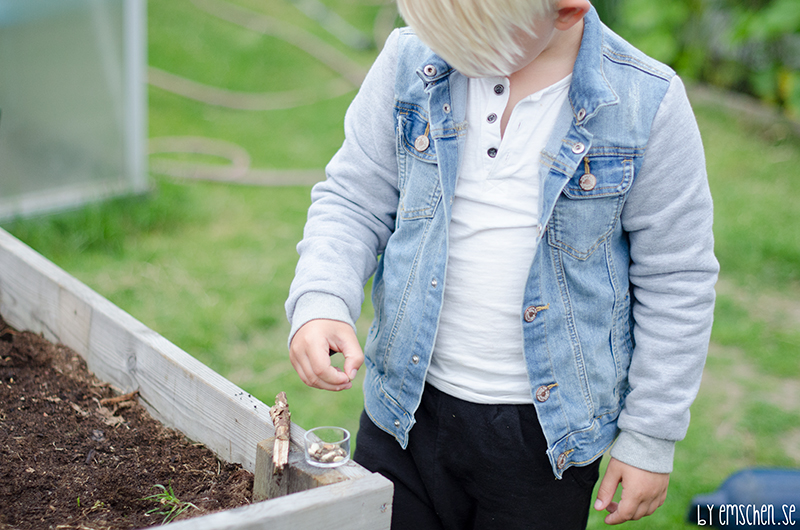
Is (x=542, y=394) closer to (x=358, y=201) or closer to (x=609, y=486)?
(x=609, y=486)

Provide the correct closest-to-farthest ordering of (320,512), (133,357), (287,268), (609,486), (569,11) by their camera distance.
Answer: (320,512) < (569,11) < (609,486) < (133,357) < (287,268)

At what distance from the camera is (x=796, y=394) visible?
285 centimetres

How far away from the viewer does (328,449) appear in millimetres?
1056

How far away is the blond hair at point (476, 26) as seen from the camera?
101 cm

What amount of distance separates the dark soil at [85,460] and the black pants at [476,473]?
29cm

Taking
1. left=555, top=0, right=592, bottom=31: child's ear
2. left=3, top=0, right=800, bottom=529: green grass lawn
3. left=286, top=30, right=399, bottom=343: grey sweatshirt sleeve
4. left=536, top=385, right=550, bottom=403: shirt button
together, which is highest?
left=555, top=0, right=592, bottom=31: child's ear

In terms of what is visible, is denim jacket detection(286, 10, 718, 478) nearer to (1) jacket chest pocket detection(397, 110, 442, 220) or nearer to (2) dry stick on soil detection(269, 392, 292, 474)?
(1) jacket chest pocket detection(397, 110, 442, 220)

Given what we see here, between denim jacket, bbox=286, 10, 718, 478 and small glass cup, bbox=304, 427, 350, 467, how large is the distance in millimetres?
174

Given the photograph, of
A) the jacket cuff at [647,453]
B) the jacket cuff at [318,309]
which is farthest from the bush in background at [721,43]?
the jacket cuff at [318,309]

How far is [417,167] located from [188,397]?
1.74 feet

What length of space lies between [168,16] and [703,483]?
6.98 meters

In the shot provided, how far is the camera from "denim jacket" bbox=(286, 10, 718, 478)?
1136mm

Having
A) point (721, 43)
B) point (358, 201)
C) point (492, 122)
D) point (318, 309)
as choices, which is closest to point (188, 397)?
point (318, 309)

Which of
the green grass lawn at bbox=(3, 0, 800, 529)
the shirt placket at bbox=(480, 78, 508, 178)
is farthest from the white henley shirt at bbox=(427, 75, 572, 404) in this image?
the green grass lawn at bbox=(3, 0, 800, 529)
